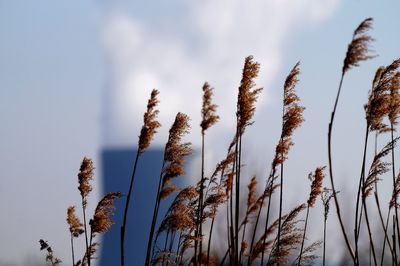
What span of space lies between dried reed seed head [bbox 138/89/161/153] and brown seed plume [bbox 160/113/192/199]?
5.9 inches

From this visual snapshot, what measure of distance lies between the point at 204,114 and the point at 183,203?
648 mm

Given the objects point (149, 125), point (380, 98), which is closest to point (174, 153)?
point (149, 125)

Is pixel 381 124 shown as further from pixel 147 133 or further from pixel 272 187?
pixel 147 133

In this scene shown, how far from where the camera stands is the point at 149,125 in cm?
421

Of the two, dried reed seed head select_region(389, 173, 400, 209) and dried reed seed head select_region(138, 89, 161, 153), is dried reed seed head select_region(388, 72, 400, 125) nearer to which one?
dried reed seed head select_region(389, 173, 400, 209)

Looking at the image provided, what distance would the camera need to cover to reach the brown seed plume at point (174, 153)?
4273mm

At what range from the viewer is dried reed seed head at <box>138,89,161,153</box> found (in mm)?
4191

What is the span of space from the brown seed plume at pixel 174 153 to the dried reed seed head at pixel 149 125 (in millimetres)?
150

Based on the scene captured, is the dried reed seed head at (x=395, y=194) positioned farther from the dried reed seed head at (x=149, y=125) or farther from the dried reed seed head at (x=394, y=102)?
the dried reed seed head at (x=149, y=125)

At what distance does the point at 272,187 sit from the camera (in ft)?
15.6

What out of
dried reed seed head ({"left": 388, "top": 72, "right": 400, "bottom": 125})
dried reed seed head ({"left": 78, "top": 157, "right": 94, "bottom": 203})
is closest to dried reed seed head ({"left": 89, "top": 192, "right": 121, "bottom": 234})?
dried reed seed head ({"left": 78, "top": 157, "right": 94, "bottom": 203})

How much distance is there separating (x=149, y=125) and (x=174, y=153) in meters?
0.26

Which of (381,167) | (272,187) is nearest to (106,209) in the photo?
(272,187)

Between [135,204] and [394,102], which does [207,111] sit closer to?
[394,102]
